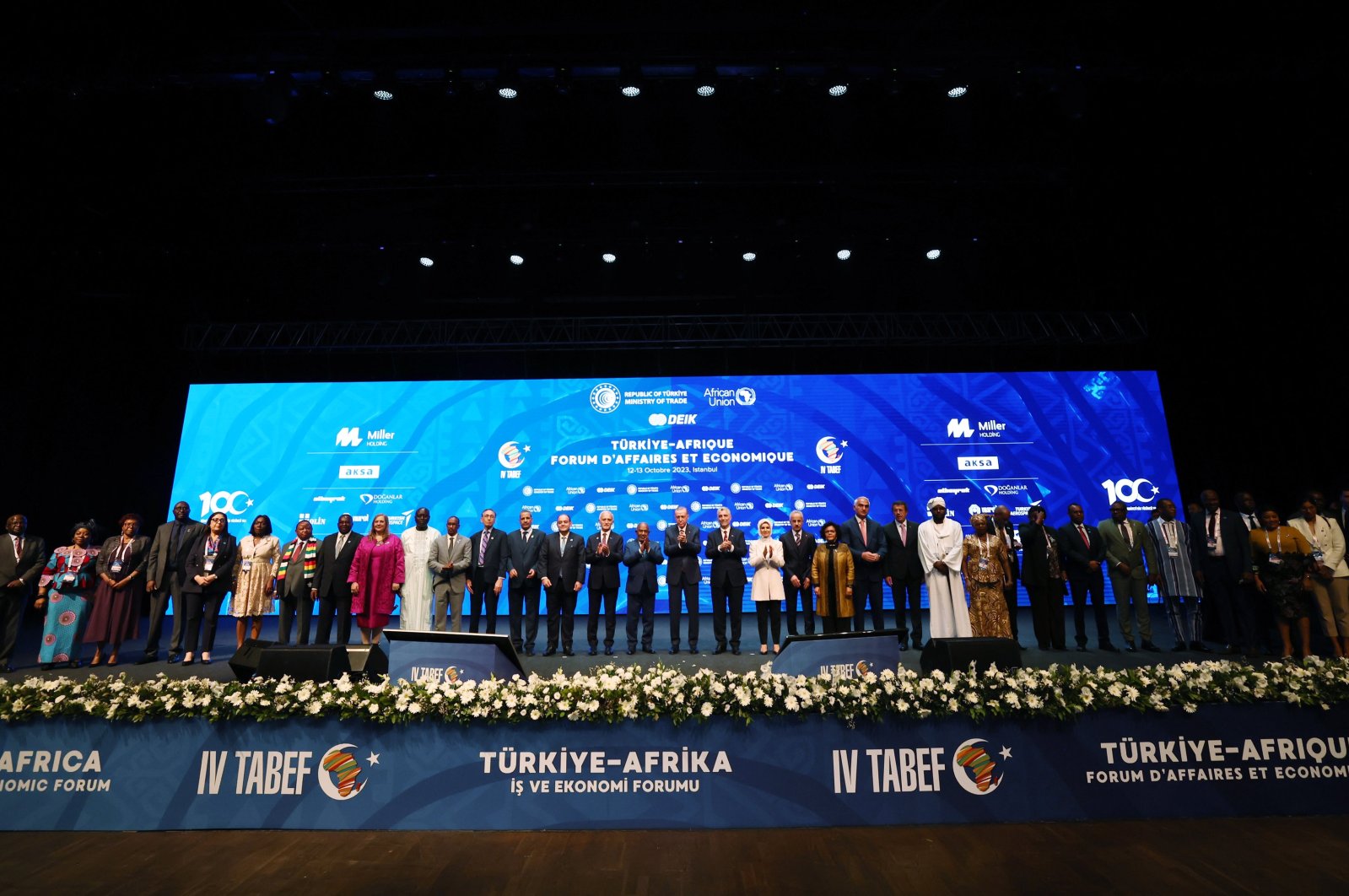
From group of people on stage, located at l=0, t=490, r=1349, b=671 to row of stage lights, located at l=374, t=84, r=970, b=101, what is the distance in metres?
3.55

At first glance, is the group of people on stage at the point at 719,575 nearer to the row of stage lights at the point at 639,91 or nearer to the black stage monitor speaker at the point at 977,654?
the black stage monitor speaker at the point at 977,654

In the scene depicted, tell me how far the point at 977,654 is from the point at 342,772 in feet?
10.2

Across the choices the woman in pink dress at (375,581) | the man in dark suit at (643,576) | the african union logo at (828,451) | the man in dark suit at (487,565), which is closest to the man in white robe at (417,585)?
the woman in pink dress at (375,581)

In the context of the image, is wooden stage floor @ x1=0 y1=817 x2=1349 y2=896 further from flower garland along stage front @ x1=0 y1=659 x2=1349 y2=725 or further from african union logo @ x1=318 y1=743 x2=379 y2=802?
flower garland along stage front @ x1=0 y1=659 x2=1349 y2=725

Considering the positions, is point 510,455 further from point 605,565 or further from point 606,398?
point 605,565

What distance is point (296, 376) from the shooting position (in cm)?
1002

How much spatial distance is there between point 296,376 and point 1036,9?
9914 mm

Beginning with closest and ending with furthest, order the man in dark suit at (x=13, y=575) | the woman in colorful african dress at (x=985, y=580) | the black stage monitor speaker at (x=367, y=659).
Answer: the black stage monitor speaker at (x=367, y=659)
the man in dark suit at (x=13, y=575)
the woman in colorful african dress at (x=985, y=580)

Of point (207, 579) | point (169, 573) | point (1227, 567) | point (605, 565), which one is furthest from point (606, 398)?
point (1227, 567)

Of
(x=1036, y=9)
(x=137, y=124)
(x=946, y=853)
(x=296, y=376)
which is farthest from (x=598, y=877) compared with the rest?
(x=296, y=376)

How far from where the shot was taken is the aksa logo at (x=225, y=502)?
29.8ft

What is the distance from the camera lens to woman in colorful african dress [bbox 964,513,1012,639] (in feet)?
19.6

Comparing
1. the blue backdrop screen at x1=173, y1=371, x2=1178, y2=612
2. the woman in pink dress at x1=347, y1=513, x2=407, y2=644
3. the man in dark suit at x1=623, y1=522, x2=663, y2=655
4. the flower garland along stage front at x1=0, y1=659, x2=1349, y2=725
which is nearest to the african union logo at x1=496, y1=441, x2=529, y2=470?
the blue backdrop screen at x1=173, y1=371, x2=1178, y2=612

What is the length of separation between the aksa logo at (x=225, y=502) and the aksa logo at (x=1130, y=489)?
11.5 meters
